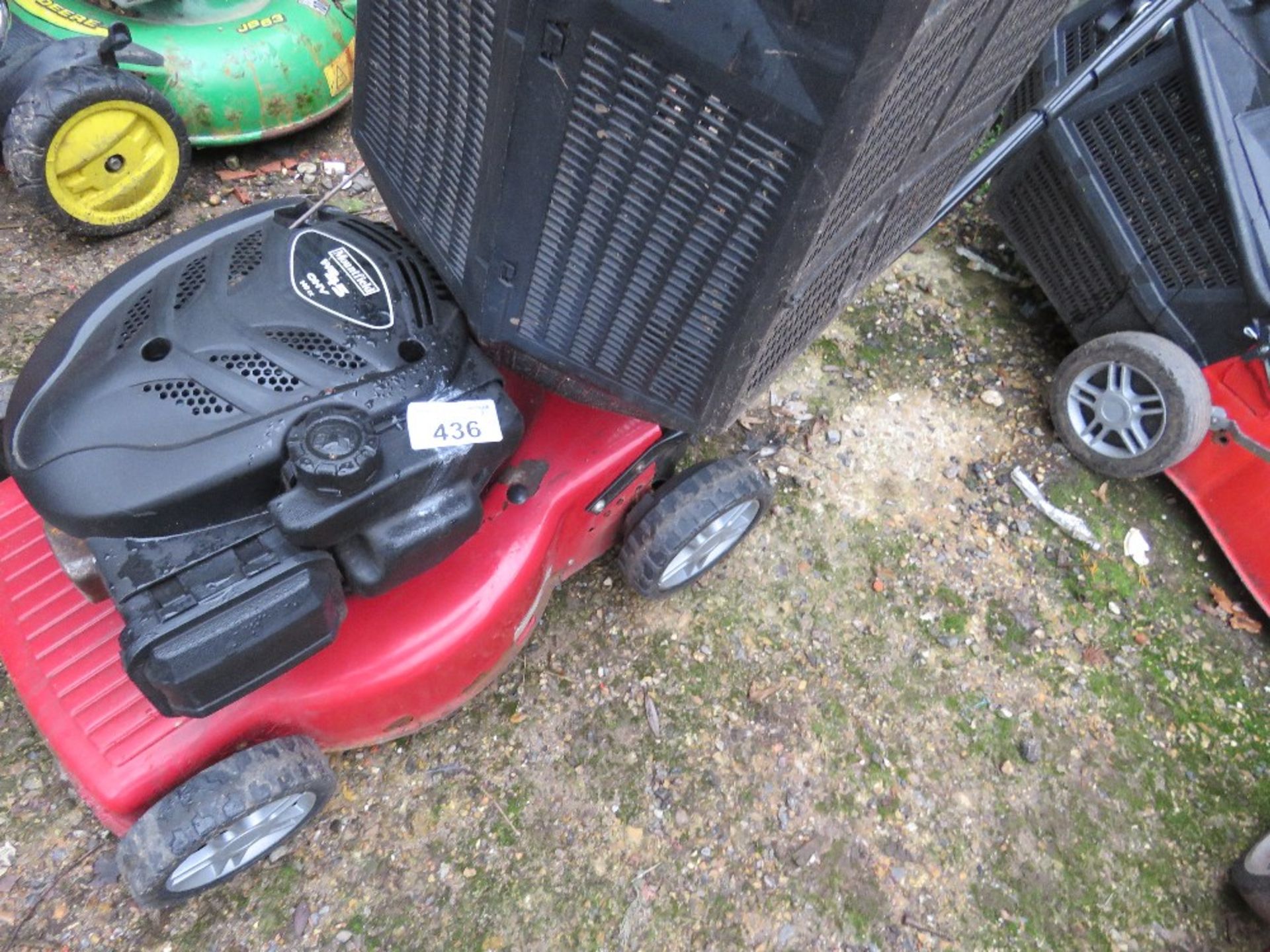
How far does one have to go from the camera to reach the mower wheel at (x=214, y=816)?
1092mm

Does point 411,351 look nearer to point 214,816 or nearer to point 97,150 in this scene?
point 214,816

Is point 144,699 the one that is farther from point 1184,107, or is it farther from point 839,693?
point 1184,107

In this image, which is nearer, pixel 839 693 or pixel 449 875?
pixel 449 875

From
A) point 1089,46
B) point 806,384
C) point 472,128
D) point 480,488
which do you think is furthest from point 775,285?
point 1089,46

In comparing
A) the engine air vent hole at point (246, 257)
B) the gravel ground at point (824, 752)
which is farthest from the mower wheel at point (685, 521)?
the engine air vent hole at point (246, 257)

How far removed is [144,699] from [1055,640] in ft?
5.29

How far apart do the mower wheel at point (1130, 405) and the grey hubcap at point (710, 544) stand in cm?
88

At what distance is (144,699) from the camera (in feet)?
3.74

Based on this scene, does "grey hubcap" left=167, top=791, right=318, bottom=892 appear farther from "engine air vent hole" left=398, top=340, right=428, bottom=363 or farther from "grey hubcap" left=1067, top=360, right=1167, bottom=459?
"grey hubcap" left=1067, top=360, right=1167, bottom=459

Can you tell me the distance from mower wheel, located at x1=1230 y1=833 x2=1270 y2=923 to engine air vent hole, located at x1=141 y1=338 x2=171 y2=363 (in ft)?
5.92

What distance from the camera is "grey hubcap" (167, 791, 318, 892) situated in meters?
1.17

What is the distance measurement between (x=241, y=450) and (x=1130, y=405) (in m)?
1.77

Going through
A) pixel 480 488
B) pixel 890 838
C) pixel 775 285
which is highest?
pixel 775 285

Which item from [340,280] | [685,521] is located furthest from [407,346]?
[685,521]
